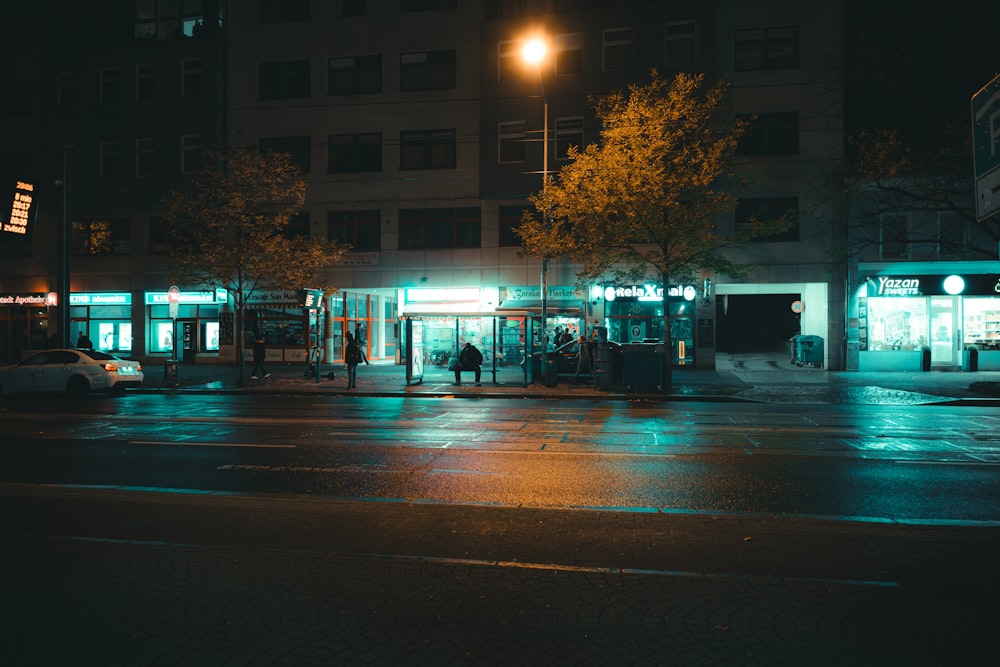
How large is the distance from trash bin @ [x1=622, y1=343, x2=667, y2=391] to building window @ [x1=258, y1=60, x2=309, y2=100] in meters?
20.1

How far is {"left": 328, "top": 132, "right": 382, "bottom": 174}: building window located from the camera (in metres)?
30.6

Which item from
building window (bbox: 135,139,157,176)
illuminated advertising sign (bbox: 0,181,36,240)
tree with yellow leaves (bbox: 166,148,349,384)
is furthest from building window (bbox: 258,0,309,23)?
illuminated advertising sign (bbox: 0,181,36,240)

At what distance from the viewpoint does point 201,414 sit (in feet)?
50.9

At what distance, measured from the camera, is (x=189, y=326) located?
108 ft

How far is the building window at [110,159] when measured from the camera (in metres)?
33.2

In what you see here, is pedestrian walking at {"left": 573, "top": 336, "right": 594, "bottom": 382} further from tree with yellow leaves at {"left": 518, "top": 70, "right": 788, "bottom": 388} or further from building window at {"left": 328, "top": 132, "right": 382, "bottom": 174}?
building window at {"left": 328, "top": 132, "right": 382, "bottom": 174}

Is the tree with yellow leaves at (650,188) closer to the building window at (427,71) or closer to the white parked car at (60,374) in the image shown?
the building window at (427,71)

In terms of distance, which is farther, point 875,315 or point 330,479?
point 875,315

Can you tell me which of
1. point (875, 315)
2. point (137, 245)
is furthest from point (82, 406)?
point (875, 315)

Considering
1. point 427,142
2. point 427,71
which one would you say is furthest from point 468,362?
point 427,71

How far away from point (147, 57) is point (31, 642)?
117ft

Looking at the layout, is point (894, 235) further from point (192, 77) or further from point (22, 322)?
point (22, 322)

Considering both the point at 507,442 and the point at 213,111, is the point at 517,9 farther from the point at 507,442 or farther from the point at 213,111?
the point at 507,442

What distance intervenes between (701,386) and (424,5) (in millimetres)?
20271
